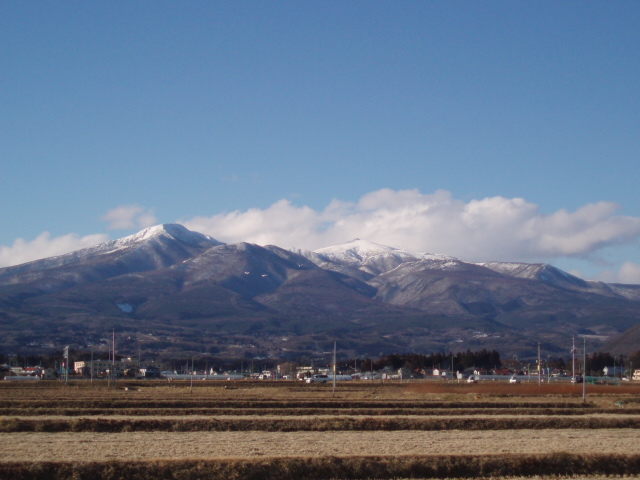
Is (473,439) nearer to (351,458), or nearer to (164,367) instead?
(351,458)

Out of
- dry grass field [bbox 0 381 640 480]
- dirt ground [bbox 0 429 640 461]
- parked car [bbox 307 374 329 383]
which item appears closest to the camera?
dry grass field [bbox 0 381 640 480]

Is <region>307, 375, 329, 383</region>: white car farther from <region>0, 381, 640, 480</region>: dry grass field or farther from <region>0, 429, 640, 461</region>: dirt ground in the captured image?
<region>0, 429, 640, 461</region>: dirt ground

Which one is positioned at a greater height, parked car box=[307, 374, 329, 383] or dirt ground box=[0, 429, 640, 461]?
dirt ground box=[0, 429, 640, 461]

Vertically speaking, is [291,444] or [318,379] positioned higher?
[291,444]

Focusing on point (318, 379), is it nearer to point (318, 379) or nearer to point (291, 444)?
point (318, 379)

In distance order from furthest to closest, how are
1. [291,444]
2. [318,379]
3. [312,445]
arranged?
[318,379]
[291,444]
[312,445]

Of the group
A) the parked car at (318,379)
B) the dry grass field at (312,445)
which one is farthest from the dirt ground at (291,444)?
the parked car at (318,379)

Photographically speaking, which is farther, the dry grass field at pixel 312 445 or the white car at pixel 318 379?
the white car at pixel 318 379

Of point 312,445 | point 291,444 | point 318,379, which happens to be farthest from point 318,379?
point 312,445

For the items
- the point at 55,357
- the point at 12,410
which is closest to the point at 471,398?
the point at 12,410

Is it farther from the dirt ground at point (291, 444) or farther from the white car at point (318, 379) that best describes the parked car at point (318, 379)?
the dirt ground at point (291, 444)

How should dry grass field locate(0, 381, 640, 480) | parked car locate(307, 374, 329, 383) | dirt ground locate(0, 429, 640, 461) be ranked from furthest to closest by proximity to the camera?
1. parked car locate(307, 374, 329, 383)
2. dirt ground locate(0, 429, 640, 461)
3. dry grass field locate(0, 381, 640, 480)

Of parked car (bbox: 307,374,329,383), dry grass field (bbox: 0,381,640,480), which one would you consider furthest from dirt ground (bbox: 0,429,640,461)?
parked car (bbox: 307,374,329,383)

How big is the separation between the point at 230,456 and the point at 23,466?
526cm
